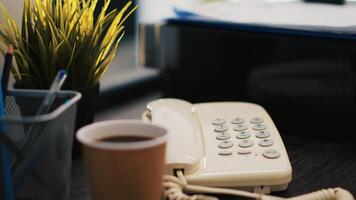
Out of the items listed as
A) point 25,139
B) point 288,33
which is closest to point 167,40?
point 288,33

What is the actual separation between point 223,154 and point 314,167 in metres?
0.15

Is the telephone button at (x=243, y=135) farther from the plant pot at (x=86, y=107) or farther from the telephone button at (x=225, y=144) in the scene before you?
the plant pot at (x=86, y=107)

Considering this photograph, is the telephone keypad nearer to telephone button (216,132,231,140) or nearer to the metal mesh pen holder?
telephone button (216,132,231,140)

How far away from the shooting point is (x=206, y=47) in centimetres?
97

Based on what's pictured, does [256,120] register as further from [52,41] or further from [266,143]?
[52,41]

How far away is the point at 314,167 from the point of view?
727 millimetres

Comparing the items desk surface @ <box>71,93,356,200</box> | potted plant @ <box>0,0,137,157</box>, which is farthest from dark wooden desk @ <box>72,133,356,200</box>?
potted plant @ <box>0,0,137,157</box>

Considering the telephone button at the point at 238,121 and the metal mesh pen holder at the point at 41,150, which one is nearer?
the metal mesh pen holder at the point at 41,150

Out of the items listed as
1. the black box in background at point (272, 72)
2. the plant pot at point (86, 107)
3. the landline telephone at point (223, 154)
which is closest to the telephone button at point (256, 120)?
the landline telephone at point (223, 154)

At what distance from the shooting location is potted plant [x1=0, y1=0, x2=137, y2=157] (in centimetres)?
67

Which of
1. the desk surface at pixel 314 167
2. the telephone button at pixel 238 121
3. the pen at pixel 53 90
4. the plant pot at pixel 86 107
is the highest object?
the pen at pixel 53 90

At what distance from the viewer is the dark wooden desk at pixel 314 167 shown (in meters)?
0.66

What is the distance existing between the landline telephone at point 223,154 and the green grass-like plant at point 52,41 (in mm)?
138

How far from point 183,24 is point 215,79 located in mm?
128
